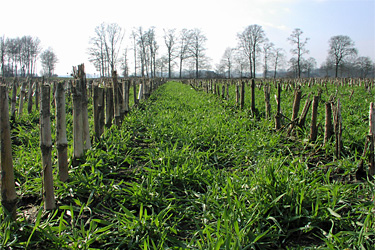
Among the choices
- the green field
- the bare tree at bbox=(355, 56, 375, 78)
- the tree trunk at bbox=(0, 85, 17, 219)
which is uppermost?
the bare tree at bbox=(355, 56, 375, 78)

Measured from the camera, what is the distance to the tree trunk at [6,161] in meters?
1.94

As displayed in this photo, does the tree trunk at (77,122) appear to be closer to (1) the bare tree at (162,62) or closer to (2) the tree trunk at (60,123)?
(2) the tree trunk at (60,123)

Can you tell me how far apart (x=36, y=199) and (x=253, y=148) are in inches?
109

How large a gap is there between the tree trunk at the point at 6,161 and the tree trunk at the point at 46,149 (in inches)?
9.5

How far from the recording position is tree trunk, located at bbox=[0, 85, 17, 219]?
6.36ft

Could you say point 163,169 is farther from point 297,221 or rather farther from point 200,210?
point 297,221

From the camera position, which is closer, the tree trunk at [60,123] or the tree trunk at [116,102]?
the tree trunk at [60,123]

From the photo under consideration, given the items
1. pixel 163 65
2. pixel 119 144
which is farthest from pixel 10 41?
pixel 119 144

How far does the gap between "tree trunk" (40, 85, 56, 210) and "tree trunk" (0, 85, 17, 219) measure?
241 millimetres

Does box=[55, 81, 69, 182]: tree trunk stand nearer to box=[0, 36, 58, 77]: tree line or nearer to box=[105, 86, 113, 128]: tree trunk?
box=[105, 86, 113, 128]: tree trunk

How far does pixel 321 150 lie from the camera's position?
3.80 metres

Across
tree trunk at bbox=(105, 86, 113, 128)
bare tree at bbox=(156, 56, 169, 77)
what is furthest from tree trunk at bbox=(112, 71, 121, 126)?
bare tree at bbox=(156, 56, 169, 77)

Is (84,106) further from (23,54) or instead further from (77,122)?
(23,54)

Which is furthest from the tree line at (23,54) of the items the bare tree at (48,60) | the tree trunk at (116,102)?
the tree trunk at (116,102)
